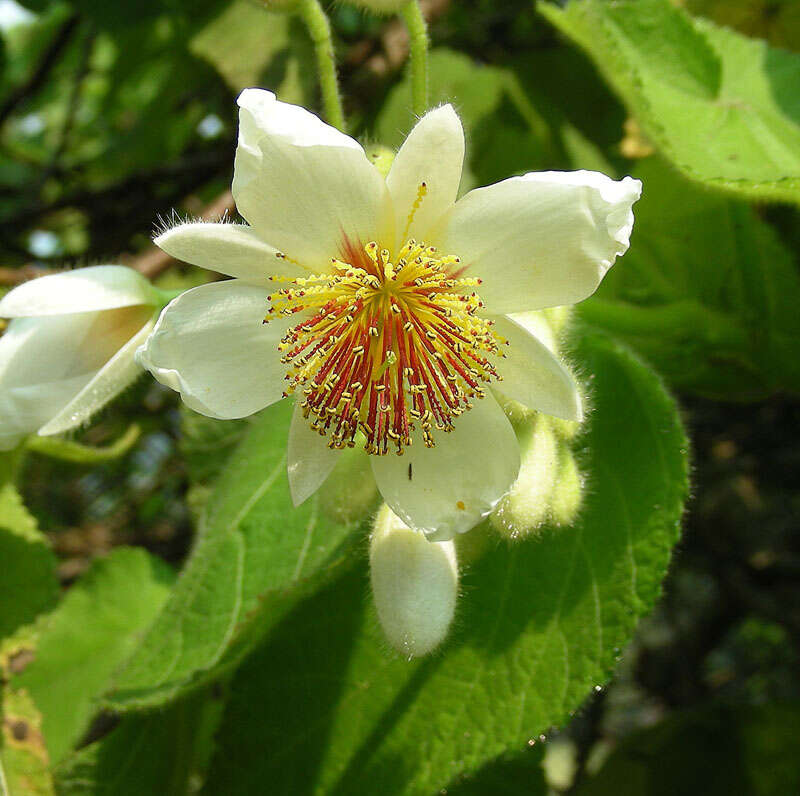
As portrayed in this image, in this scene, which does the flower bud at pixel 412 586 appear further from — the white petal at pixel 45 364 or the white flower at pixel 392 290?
the white petal at pixel 45 364

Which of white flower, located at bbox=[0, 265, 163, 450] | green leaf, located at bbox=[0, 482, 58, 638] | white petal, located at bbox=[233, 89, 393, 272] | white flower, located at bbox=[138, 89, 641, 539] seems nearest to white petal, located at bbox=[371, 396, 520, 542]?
white flower, located at bbox=[138, 89, 641, 539]

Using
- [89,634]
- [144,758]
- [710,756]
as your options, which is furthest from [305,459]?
[710,756]

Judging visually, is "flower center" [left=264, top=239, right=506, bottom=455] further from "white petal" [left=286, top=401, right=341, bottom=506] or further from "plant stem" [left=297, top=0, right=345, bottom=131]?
"plant stem" [left=297, top=0, right=345, bottom=131]

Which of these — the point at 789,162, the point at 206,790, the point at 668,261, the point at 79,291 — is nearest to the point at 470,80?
the point at 668,261

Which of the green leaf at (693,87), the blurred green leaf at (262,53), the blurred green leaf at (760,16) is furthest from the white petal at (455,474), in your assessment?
the blurred green leaf at (760,16)

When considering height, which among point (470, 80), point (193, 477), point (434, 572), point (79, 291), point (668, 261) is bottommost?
point (193, 477)

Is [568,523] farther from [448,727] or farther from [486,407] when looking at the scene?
[448,727]

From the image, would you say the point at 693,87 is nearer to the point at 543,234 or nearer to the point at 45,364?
the point at 543,234
